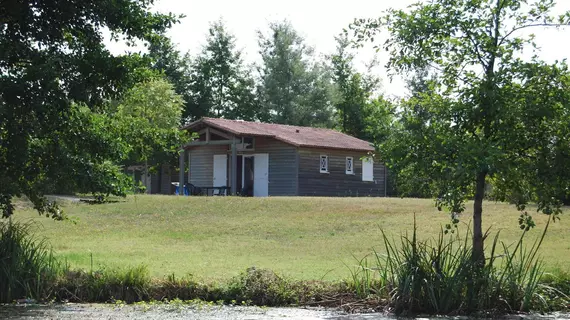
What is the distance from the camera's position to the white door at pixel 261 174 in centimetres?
4269

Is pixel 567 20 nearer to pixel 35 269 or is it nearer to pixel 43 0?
pixel 43 0

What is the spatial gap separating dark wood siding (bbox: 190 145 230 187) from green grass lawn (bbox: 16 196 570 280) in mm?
9680

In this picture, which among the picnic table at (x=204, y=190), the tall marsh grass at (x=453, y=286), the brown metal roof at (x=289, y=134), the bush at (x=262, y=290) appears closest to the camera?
the tall marsh grass at (x=453, y=286)

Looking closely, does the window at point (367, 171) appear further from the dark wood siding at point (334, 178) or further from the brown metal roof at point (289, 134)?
the brown metal roof at point (289, 134)

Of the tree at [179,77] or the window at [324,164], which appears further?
the tree at [179,77]

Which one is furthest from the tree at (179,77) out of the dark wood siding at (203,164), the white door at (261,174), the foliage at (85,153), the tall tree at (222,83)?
the foliage at (85,153)

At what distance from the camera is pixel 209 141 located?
4256 cm

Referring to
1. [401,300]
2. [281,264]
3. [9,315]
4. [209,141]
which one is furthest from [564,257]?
[209,141]

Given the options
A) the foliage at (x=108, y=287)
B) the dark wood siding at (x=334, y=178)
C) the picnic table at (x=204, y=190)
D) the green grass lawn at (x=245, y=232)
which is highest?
the dark wood siding at (x=334, y=178)

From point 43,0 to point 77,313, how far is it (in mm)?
5399

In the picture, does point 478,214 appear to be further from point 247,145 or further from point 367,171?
point 367,171

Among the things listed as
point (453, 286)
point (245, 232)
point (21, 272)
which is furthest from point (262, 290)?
point (245, 232)

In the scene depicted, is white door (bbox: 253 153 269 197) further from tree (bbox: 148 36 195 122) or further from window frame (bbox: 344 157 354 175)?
tree (bbox: 148 36 195 122)

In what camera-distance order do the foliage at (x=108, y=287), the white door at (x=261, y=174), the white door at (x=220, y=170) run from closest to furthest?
the foliage at (x=108, y=287) < the white door at (x=261, y=174) < the white door at (x=220, y=170)
